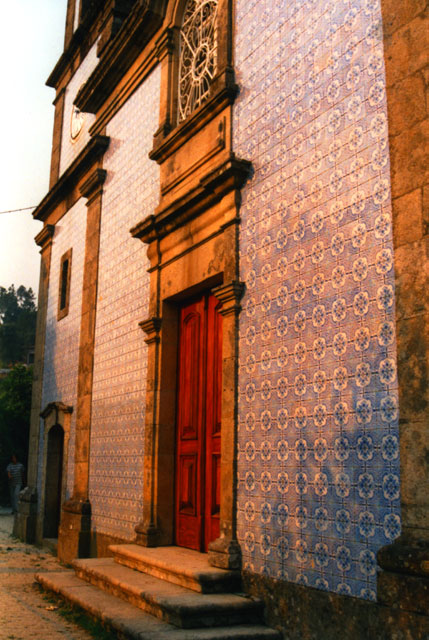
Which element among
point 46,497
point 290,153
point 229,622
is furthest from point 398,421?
point 46,497

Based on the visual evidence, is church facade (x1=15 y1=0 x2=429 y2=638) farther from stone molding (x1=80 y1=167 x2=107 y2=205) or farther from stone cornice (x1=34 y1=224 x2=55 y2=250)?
stone cornice (x1=34 y1=224 x2=55 y2=250)

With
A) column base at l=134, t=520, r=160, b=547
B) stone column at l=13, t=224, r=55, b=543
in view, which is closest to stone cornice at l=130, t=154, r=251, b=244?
column base at l=134, t=520, r=160, b=547

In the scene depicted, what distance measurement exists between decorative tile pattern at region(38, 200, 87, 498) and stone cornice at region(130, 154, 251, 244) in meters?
3.15

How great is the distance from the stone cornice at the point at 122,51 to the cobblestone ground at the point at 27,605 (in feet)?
21.4

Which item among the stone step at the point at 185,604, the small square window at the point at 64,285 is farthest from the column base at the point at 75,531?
the small square window at the point at 64,285

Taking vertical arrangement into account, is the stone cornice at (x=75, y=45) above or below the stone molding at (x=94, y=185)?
above

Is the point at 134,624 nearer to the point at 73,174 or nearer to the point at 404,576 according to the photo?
the point at 404,576

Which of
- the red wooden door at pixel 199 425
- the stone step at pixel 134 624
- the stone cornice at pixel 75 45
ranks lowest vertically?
the stone step at pixel 134 624

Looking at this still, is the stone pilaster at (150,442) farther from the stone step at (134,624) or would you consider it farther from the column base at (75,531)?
the column base at (75,531)

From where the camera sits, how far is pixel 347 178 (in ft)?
14.7

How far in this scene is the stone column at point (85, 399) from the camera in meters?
8.81

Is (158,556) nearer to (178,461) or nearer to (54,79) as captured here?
(178,461)

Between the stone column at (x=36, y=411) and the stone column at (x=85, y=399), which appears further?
the stone column at (x=36, y=411)

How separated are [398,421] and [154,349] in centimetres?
379
